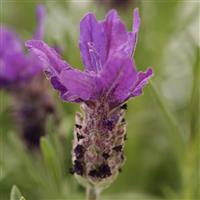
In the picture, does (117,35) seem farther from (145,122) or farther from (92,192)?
(145,122)

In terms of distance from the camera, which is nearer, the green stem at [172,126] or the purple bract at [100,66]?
the purple bract at [100,66]

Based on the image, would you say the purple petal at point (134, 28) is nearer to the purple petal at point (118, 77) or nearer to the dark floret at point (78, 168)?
the purple petal at point (118, 77)

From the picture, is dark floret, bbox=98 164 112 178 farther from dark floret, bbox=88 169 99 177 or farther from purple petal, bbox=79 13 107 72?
purple petal, bbox=79 13 107 72

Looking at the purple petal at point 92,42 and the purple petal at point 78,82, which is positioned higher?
the purple petal at point 92,42

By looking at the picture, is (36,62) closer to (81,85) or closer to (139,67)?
(139,67)

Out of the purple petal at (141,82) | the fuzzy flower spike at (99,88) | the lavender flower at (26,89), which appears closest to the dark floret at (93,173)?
the fuzzy flower spike at (99,88)

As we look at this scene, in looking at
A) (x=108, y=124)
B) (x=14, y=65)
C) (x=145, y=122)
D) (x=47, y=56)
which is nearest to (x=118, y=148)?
(x=108, y=124)
